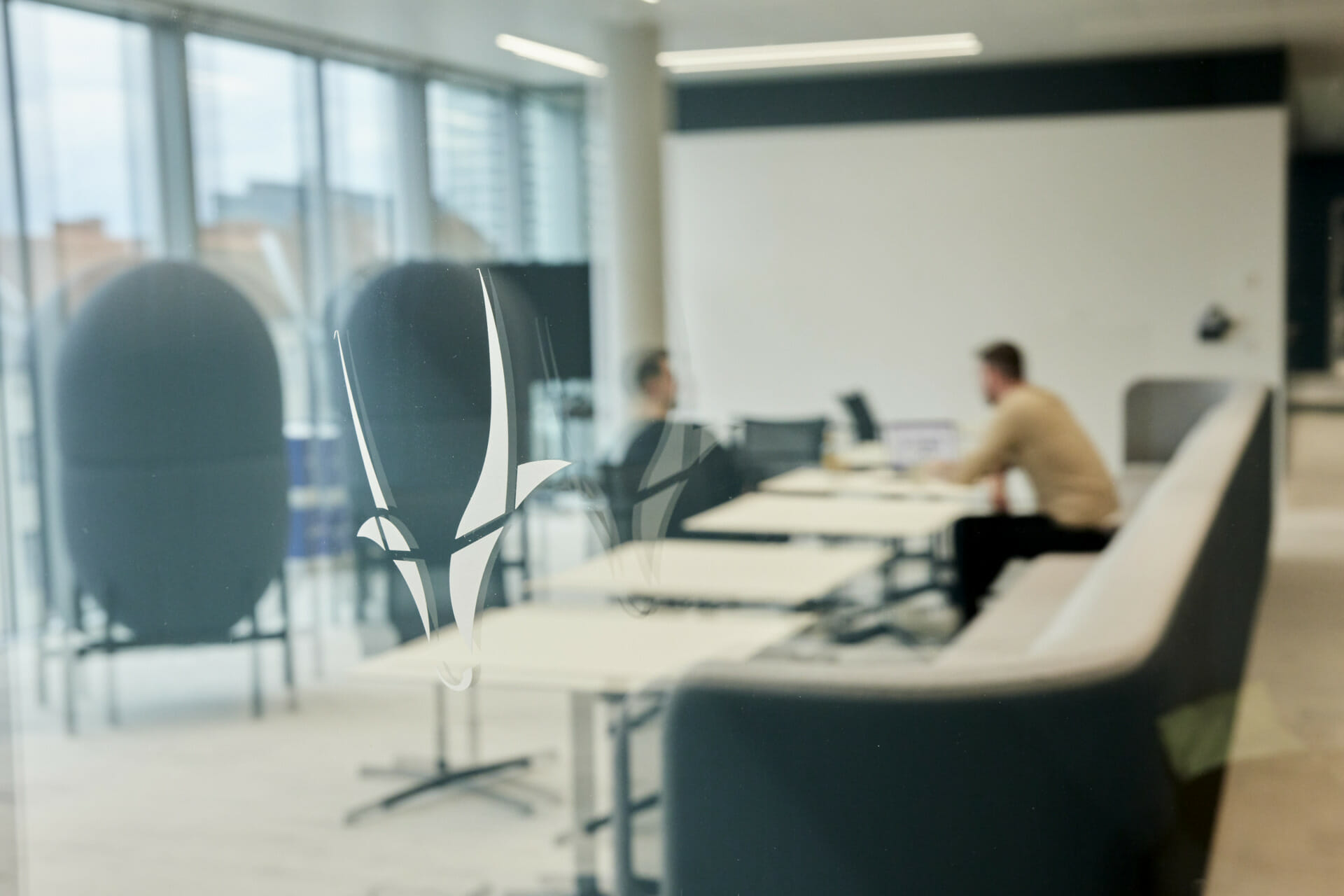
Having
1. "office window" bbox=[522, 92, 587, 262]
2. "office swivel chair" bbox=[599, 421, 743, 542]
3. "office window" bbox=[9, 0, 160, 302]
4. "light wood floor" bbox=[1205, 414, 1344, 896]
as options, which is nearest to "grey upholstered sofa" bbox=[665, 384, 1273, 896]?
"light wood floor" bbox=[1205, 414, 1344, 896]

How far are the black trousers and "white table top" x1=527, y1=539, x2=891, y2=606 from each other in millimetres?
70

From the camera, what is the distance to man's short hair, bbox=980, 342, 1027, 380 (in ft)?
3.04

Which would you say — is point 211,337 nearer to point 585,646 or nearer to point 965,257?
point 585,646

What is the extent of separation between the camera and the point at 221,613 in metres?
1.09

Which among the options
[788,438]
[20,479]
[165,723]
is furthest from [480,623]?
[20,479]

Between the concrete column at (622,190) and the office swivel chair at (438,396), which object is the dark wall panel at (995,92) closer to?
the concrete column at (622,190)

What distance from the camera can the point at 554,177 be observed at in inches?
37.1

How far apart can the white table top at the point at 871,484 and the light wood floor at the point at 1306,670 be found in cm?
23

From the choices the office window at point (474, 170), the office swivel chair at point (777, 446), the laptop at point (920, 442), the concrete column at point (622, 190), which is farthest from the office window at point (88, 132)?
the laptop at point (920, 442)

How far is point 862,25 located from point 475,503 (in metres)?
0.46

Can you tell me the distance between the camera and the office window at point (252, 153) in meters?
0.94

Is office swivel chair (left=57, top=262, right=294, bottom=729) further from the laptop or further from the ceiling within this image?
the laptop

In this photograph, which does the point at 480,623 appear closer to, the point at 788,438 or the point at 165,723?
the point at 788,438

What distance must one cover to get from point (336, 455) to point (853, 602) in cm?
55
